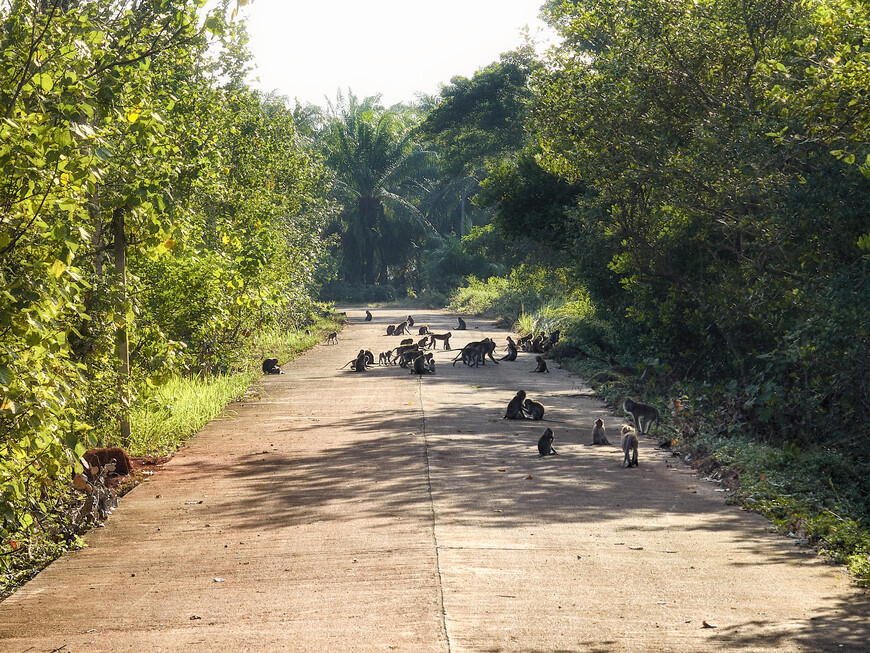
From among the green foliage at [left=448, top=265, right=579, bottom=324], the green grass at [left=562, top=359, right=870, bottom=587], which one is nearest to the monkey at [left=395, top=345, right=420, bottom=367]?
the green grass at [left=562, top=359, right=870, bottom=587]

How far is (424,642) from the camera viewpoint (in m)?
5.49

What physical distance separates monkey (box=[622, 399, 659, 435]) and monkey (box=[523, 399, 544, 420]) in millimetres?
1339

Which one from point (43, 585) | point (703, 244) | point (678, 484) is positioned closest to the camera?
point (43, 585)

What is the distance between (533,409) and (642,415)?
181cm

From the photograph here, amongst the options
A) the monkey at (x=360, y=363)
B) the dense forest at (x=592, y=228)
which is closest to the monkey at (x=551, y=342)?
the dense forest at (x=592, y=228)

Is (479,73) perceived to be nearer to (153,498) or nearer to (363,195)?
(363,195)

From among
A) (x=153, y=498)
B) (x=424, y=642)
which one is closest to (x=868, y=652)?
(x=424, y=642)

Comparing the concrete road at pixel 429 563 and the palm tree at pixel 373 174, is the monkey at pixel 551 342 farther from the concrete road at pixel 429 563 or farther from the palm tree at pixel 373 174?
the palm tree at pixel 373 174

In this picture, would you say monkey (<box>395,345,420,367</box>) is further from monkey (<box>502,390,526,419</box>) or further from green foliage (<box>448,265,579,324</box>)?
green foliage (<box>448,265,579,324</box>)

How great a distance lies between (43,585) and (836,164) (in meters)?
9.11

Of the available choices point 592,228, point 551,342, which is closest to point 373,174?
point 551,342

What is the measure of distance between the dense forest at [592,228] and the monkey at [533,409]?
2.11 metres

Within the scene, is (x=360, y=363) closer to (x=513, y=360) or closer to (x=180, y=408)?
(x=513, y=360)

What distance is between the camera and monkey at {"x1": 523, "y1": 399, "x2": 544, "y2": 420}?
47.7 ft
